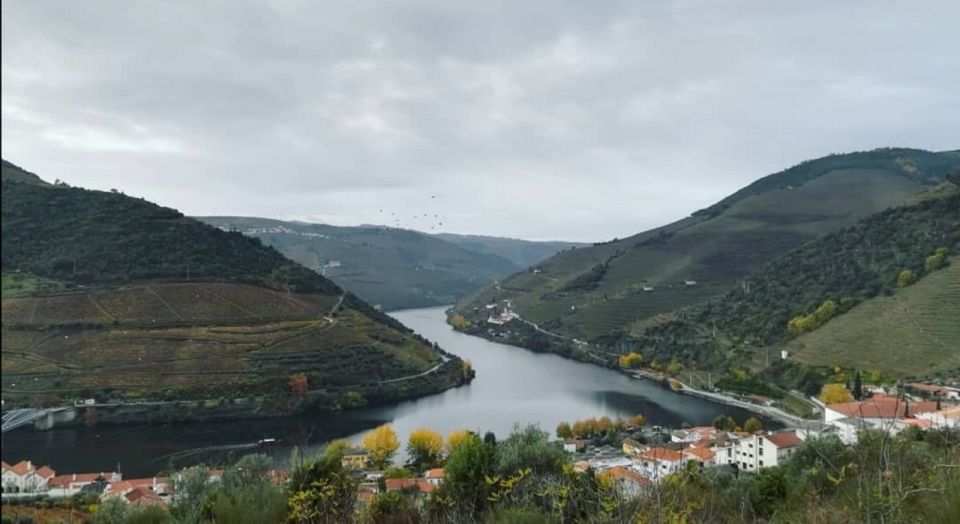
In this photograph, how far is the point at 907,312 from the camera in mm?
23141

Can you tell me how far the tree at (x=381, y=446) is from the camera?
Result: 630 inches

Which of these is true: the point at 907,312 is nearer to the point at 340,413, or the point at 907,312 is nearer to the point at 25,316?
the point at 340,413

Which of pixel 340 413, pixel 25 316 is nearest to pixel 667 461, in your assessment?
pixel 340 413

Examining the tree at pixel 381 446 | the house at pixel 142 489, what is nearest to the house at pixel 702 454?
the tree at pixel 381 446

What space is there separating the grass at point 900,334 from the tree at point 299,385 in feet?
60.3

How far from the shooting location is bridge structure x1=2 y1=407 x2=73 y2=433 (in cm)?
1781

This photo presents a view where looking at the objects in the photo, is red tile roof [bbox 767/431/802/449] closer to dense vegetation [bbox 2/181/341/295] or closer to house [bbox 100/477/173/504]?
house [bbox 100/477/173/504]

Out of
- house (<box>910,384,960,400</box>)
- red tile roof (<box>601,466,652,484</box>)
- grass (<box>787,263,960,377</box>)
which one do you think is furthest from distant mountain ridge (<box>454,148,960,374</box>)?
red tile roof (<box>601,466,652,484</box>)

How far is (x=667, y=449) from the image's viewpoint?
1307 centimetres

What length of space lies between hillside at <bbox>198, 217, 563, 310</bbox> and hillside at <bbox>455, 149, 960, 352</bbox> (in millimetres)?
10923

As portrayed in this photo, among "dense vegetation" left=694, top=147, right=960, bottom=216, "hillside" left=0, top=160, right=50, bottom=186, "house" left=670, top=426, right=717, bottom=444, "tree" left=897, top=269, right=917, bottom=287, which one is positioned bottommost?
"house" left=670, top=426, right=717, bottom=444

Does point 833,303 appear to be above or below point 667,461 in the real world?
above

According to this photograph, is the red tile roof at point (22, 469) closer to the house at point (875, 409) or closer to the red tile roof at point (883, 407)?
the house at point (875, 409)

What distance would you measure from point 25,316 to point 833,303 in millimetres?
30147
